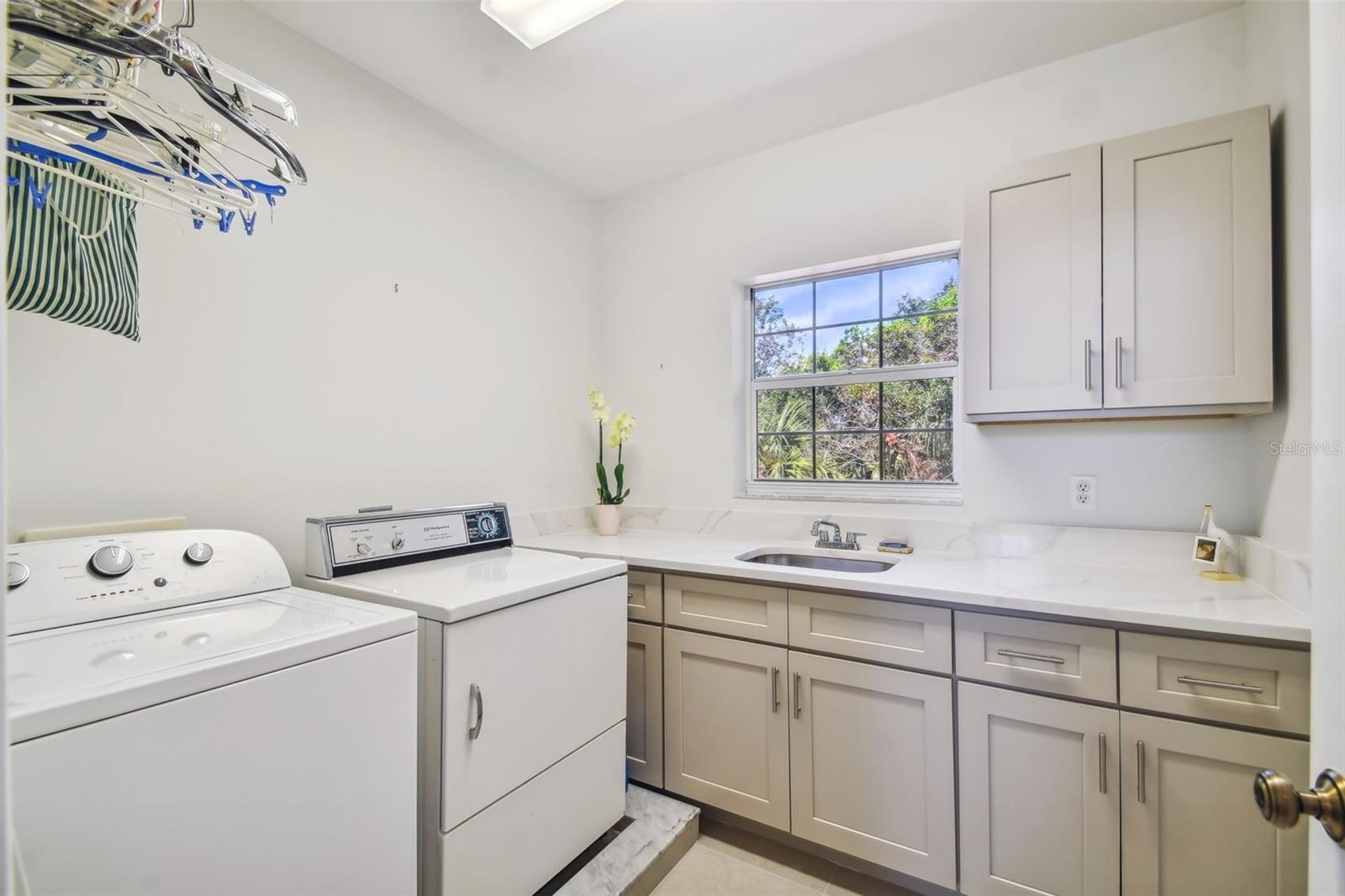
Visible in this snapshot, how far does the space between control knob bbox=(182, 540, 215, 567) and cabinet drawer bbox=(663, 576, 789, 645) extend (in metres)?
1.33

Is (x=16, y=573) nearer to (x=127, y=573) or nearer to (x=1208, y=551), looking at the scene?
(x=127, y=573)

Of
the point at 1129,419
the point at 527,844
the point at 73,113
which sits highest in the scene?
the point at 73,113

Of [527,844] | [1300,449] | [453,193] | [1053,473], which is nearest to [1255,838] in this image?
[1300,449]

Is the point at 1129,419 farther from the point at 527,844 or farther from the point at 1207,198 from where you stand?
the point at 527,844

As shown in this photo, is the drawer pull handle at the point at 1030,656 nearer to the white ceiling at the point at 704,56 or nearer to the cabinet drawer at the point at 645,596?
the cabinet drawer at the point at 645,596

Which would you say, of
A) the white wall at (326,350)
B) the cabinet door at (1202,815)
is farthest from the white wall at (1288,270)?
the white wall at (326,350)

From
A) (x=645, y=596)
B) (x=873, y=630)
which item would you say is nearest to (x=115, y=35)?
(x=645, y=596)

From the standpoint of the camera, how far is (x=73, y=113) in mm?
1021

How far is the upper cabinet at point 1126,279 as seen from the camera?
1.65m

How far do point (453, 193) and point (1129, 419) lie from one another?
100 inches

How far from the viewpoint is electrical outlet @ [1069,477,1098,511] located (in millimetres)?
2053

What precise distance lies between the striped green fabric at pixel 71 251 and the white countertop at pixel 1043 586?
61.4 inches

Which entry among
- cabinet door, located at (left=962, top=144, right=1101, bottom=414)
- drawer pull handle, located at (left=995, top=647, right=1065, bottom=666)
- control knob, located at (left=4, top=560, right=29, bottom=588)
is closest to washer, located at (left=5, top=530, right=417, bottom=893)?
control knob, located at (left=4, top=560, right=29, bottom=588)

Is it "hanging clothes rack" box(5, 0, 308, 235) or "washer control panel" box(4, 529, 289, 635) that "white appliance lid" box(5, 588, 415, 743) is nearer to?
"washer control panel" box(4, 529, 289, 635)
